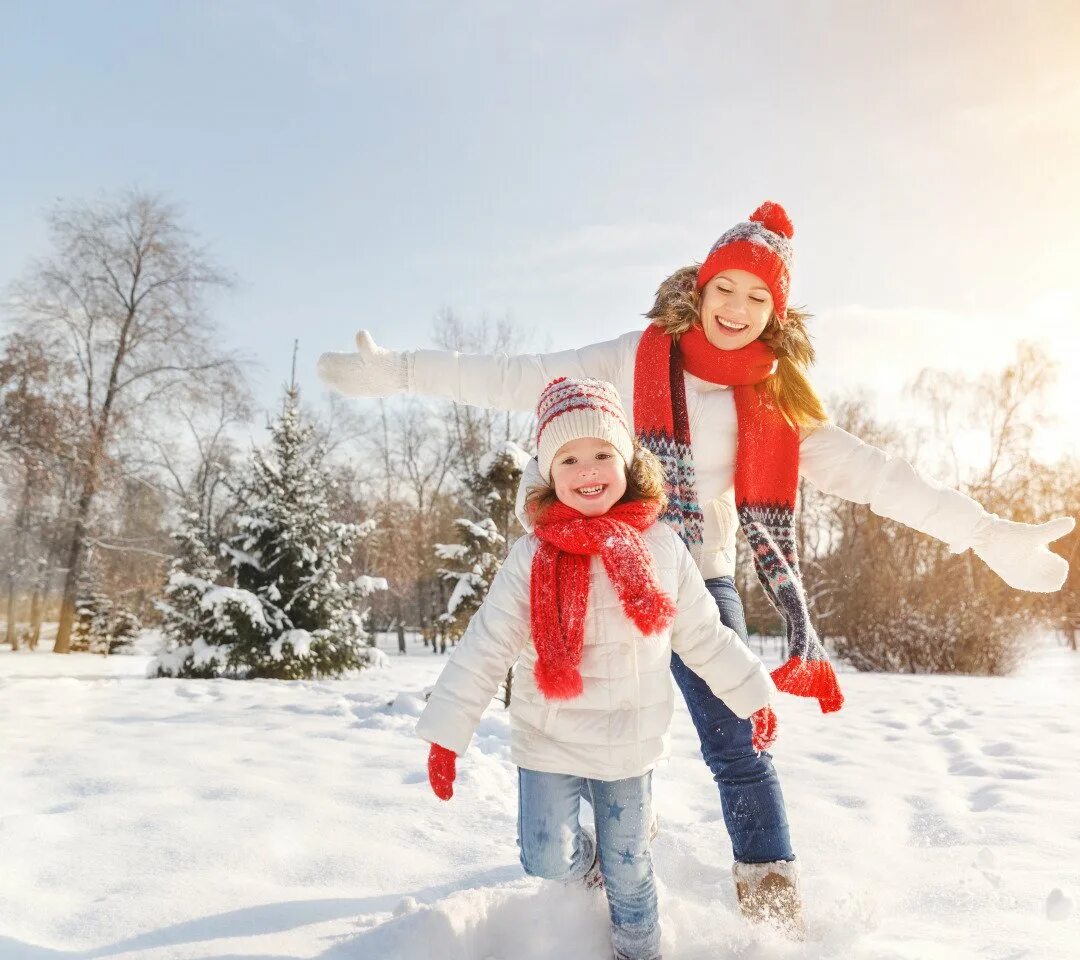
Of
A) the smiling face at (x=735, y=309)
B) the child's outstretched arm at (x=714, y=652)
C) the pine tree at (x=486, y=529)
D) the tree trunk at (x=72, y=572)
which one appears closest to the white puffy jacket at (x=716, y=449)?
the smiling face at (x=735, y=309)

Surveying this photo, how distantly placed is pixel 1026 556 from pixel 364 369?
2.02m

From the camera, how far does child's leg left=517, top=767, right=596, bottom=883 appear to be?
1.78 metres

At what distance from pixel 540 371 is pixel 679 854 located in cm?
173

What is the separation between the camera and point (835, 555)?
62.6 ft

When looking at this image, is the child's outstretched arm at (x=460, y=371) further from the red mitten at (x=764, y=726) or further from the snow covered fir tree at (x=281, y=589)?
the snow covered fir tree at (x=281, y=589)

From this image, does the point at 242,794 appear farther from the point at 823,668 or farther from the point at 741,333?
the point at 741,333

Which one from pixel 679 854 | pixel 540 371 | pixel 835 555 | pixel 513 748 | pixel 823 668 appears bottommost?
pixel 679 854

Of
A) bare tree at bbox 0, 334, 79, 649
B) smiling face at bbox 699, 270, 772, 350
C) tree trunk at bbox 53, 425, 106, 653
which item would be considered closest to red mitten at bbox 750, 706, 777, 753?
smiling face at bbox 699, 270, 772, 350

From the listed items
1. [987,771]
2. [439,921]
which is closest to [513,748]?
[439,921]

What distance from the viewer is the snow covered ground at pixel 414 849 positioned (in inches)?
71.3

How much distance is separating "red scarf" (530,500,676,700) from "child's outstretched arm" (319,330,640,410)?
0.63 meters

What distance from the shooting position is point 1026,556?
7.03ft

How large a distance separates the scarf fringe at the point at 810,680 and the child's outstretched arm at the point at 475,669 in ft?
2.67

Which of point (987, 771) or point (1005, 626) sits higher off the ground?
point (1005, 626)
